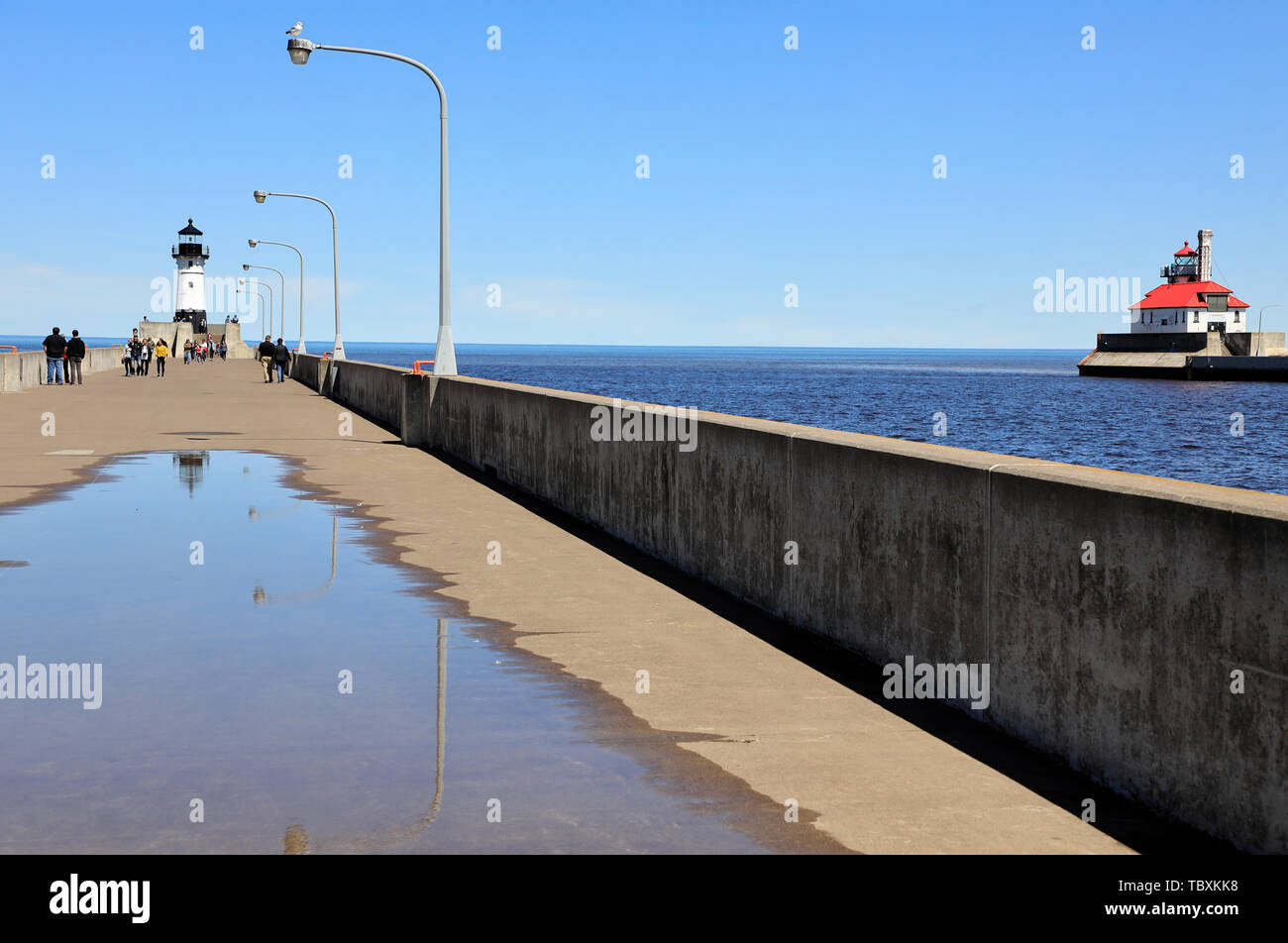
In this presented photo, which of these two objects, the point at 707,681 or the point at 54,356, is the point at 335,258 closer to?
the point at 54,356

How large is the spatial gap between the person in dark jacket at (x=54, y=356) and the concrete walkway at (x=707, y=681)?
33.8m

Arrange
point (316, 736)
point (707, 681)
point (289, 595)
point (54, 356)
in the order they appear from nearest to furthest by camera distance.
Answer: point (316, 736) → point (707, 681) → point (289, 595) → point (54, 356)

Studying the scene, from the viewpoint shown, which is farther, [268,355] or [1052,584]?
[268,355]

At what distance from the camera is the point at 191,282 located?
5290 inches

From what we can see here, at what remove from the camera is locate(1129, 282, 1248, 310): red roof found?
142 metres

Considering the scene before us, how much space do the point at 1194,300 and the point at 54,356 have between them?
121401 millimetres

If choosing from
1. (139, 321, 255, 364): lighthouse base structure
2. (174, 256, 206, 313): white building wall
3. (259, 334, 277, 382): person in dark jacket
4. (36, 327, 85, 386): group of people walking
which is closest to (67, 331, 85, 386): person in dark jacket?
(36, 327, 85, 386): group of people walking

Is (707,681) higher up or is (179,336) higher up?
(179,336)

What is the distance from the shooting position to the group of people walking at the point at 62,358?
5088 cm

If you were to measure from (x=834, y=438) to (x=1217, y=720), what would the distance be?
3.93 metres

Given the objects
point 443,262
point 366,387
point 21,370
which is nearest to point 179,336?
point 21,370
